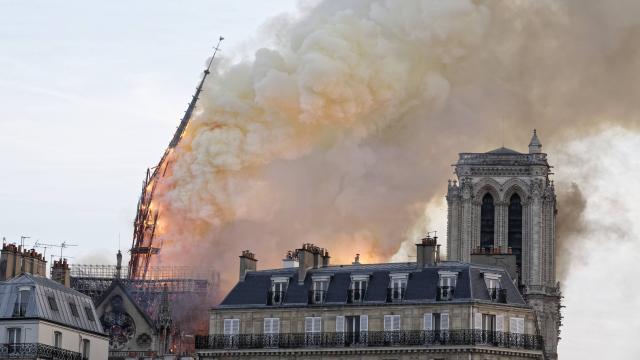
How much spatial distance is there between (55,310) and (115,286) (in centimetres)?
2788

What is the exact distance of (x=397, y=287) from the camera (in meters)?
97.8

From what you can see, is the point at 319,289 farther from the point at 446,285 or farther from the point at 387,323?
the point at 446,285

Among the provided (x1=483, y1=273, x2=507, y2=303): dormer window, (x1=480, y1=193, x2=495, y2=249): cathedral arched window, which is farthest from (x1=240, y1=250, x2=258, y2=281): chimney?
(x1=480, y1=193, x2=495, y2=249): cathedral arched window

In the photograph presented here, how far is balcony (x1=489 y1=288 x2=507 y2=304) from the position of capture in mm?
96625

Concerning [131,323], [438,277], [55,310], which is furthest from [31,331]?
[131,323]

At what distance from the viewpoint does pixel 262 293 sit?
330 ft

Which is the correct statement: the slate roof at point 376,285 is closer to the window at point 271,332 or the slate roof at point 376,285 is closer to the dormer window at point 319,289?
the dormer window at point 319,289

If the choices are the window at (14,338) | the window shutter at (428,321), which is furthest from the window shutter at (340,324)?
the window at (14,338)

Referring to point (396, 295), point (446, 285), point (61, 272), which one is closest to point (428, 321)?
point (446, 285)

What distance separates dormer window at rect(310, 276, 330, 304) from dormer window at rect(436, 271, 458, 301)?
17.1 ft

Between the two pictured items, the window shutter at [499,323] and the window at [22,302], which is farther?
the window at [22,302]

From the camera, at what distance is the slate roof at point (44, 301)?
321ft

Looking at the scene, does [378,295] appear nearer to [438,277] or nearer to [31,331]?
[438,277]

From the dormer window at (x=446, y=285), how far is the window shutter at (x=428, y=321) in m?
0.91
